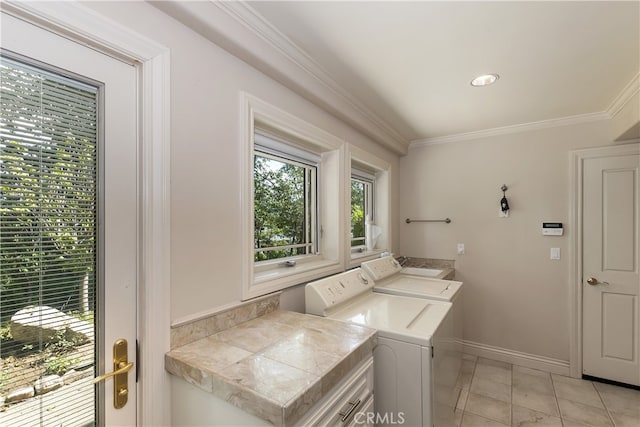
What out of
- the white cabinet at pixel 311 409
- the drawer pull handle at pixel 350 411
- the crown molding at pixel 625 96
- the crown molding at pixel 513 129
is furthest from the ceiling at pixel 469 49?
Result: the drawer pull handle at pixel 350 411

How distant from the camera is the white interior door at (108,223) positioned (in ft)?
2.93

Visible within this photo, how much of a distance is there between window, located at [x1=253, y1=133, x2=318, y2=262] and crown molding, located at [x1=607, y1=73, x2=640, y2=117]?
2.23 metres

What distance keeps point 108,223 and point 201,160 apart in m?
0.43

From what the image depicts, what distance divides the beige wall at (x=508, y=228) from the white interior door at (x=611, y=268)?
6.0 inches

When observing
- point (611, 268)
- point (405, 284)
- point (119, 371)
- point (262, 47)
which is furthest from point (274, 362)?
point (611, 268)

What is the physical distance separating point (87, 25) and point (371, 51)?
128 centimetres

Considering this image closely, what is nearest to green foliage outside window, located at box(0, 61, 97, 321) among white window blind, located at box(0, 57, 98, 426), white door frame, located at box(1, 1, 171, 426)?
white window blind, located at box(0, 57, 98, 426)

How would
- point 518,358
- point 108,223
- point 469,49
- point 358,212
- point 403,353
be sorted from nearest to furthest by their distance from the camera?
point 108,223 → point 403,353 → point 469,49 → point 518,358 → point 358,212

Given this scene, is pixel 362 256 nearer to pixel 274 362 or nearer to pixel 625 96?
pixel 274 362

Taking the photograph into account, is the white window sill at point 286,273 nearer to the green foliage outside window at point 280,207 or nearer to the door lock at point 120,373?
the green foliage outside window at point 280,207

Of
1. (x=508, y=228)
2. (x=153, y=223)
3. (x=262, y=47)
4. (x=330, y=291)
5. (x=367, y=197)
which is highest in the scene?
(x=262, y=47)

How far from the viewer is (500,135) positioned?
2.95 metres

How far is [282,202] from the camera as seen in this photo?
6.92ft

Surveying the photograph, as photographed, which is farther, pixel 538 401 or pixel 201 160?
pixel 538 401
